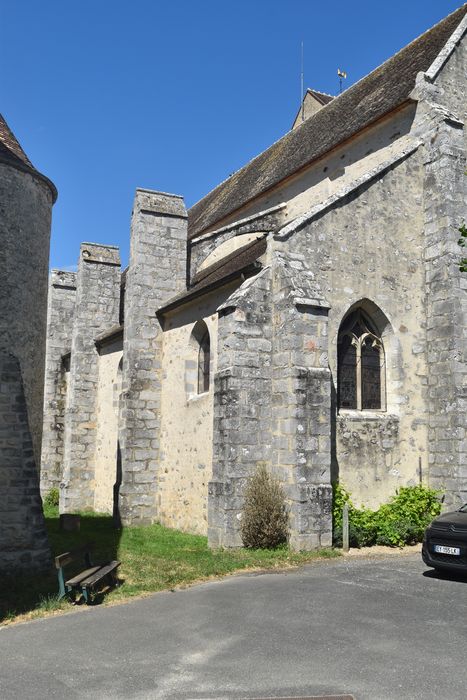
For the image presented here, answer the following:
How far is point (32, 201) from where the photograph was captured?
34.7 ft

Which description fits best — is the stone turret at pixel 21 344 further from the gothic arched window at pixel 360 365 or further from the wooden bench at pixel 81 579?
the gothic arched window at pixel 360 365

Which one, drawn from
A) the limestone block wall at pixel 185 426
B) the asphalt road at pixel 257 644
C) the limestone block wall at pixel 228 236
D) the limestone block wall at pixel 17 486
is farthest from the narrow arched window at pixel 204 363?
the asphalt road at pixel 257 644

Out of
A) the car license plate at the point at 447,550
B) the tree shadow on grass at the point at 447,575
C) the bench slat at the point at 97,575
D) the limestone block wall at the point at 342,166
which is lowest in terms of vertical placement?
the tree shadow on grass at the point at 447,575

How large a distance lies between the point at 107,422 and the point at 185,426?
517 centimetres

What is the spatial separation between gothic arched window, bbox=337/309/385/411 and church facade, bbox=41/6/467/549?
0.11 ft

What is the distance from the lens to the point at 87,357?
783 inches

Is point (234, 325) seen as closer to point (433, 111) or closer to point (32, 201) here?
point (32, 201)

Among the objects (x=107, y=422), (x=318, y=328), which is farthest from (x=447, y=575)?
(x=107, y=422)

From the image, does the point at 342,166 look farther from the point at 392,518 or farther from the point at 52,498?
the point at 52,498

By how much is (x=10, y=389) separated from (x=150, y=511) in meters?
6.41

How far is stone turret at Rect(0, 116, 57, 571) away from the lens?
9.33m

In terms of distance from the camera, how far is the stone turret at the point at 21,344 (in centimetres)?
933

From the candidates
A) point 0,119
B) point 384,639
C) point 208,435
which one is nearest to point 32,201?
point 0,119

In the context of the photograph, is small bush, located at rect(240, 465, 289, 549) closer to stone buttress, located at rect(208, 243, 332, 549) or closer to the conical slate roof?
stone buttress, located at rect(208, 243, 332, 549)
